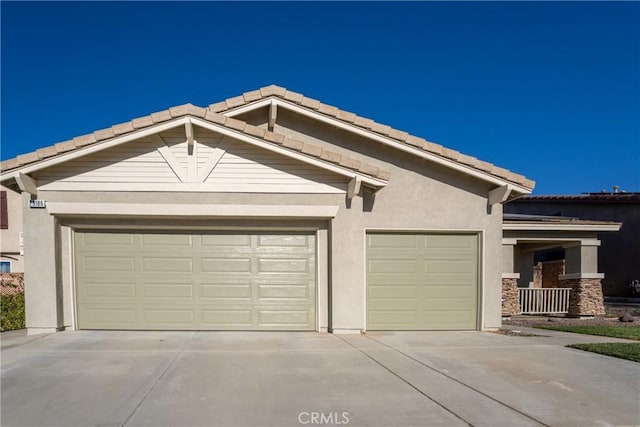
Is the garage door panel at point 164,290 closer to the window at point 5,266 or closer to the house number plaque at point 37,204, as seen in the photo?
the house number plaque at point 37,204

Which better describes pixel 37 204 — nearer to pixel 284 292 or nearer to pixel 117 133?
pixel 117 133

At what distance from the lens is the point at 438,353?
665 cm


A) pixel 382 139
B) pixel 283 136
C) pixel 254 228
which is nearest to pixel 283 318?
pixel 254 228

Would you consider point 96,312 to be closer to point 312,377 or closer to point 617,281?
point 312,377

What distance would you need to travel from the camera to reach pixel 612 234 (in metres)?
21.5

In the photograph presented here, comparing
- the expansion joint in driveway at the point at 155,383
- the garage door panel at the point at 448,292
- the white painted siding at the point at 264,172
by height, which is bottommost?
the expansion joint in driveway at the point at 155,383

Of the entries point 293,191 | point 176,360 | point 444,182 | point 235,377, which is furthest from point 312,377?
point 444,182

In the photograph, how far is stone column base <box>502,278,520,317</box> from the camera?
12766mm

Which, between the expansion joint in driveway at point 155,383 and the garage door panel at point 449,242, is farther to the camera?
the garage door panel at point 449,242

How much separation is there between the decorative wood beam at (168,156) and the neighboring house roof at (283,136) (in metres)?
0.40

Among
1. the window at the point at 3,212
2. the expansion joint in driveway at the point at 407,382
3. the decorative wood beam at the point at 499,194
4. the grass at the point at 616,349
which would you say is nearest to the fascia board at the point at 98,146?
the expansion joint in driveway at the point at 407,382

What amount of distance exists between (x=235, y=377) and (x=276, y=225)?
3.61 m

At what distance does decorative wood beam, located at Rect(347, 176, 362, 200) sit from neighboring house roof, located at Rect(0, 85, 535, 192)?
17 centimetres

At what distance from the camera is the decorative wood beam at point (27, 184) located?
295 inches
